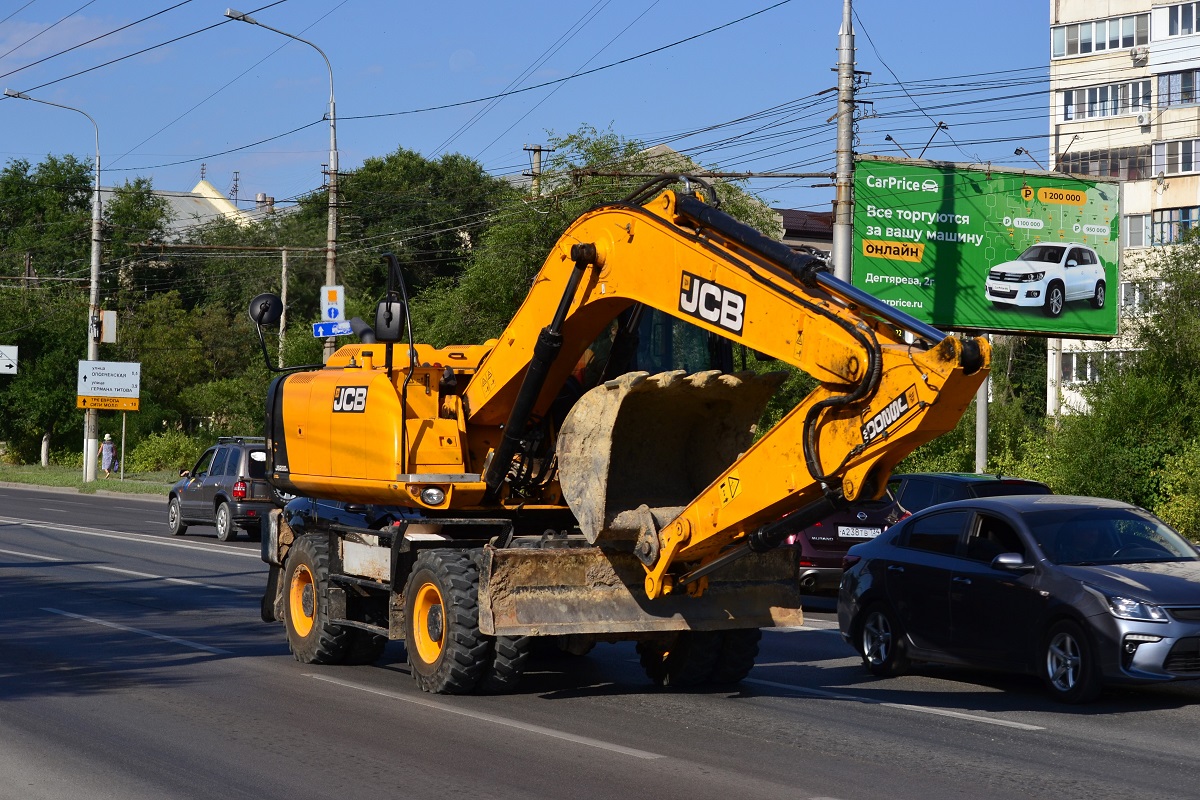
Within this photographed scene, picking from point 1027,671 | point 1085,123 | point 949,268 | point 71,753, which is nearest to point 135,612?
point 71,753

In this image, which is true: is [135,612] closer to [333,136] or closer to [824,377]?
[824,377]

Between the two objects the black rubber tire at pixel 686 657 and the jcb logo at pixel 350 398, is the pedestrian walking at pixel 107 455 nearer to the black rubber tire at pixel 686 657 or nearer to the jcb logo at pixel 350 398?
the jcb logo at pixel 350 398

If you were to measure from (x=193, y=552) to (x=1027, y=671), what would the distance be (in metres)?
16.6

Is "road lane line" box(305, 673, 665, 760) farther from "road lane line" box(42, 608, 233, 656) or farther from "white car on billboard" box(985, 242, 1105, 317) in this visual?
"white car on billboard" box(985, 242, 1105, 317)

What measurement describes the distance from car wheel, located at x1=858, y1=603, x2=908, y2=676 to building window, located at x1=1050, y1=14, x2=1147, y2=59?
5163 centimetres

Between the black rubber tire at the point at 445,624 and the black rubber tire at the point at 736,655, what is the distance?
1.89m

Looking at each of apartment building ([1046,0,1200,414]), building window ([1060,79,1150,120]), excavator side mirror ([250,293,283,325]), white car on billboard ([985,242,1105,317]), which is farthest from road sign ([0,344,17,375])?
excavator side mirror ([250,293,283,325])

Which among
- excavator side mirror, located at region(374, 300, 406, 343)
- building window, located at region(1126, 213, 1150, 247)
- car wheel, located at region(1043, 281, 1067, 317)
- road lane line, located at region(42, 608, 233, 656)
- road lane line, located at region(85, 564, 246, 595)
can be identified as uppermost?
building window, located at region(1126, 213, 1150, 247)

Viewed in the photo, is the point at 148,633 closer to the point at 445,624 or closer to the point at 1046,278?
the point at 445,624

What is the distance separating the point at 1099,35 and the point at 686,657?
54.2 meters

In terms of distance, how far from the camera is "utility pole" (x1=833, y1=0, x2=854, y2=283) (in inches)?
868

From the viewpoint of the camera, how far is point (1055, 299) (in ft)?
98.8

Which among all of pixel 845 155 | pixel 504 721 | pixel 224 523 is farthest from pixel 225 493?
pixel 504 721

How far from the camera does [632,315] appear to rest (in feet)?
36.4
